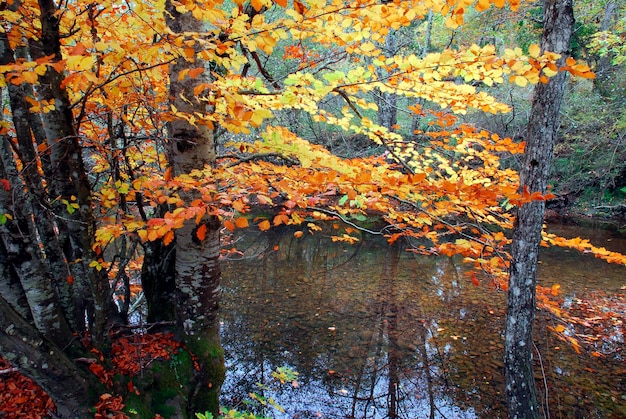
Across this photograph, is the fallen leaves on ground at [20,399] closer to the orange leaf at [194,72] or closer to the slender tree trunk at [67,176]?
the slender tree trunk at [67,176]

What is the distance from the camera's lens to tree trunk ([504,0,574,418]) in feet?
11.0

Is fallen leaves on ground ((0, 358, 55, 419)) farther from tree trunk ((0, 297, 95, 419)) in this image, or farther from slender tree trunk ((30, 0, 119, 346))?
slender tree trunk ((30, 0, 119, 346))

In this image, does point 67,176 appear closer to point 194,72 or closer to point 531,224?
point 194,72

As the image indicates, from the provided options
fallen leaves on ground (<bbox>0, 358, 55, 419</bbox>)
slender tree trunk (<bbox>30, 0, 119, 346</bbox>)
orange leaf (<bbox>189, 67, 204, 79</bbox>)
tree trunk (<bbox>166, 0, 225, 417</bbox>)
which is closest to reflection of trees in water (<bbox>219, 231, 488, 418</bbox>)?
tree trunk (<bbox>166, 0, 225, 417</bbox>)

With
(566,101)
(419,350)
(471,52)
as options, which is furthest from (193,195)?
(566,101)

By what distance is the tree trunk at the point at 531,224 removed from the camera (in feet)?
11.0

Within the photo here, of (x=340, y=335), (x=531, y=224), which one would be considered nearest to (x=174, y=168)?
(x=531, y=224)

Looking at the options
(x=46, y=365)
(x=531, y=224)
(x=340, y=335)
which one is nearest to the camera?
(x=46, y=365)

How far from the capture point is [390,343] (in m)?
6.50

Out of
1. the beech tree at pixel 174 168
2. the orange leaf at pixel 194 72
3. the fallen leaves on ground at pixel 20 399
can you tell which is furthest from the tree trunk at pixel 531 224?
the fallen leaves on ground at pixel 20 399

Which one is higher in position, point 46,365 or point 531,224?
point 531,224

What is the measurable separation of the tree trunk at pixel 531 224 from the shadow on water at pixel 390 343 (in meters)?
1.31

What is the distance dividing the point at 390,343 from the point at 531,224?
3.73 m

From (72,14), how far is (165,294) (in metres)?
2.98
